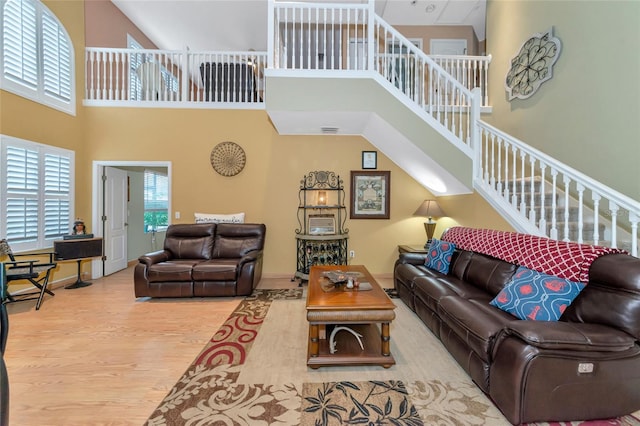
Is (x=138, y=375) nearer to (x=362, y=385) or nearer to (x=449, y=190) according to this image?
(x=362, y=385)

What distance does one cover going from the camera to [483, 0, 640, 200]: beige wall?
2.87 m

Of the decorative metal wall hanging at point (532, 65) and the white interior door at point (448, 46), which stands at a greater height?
the white interior door at point (448, 46)

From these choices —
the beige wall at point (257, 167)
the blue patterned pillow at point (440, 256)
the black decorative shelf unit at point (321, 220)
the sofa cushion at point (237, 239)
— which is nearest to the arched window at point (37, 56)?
the beige wall at point (257, 167)

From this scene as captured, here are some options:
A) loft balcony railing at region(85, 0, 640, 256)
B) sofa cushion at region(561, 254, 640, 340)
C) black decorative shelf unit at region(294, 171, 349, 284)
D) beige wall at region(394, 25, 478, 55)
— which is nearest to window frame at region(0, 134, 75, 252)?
loft balcony railing at region(85, 0, 640, 256)

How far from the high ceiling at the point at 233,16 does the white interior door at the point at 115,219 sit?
3.30 meters

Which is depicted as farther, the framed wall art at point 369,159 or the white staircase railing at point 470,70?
the framed wall art at point 369,159

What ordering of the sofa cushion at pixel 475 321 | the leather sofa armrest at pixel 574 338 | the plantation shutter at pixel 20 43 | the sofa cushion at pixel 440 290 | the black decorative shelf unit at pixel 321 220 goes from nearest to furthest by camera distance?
1. the leather sofa armrest at pixel 574 338
2. the sofa cushion at pixel 475 321
3. the sofa cushion at pixel 440 290
4. the plantation shutter at pixel 20 43
5. the black decorative shelf unit at pixel 321 220

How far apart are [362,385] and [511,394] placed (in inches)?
35.7

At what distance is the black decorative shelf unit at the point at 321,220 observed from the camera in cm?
464

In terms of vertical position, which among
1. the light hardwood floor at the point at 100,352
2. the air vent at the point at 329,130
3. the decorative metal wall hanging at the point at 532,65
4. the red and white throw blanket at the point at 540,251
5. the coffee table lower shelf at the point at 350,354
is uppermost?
the decorative metal wall hanging at the point at 532,65

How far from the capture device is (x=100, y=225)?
4957 millimetres

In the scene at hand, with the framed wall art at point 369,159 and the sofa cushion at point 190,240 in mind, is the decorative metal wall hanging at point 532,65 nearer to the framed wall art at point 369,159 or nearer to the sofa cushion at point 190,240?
the framed wall art at point 369,159

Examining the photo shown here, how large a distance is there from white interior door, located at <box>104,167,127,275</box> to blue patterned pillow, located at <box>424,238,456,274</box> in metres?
5.39

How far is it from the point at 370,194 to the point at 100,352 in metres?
4.12
